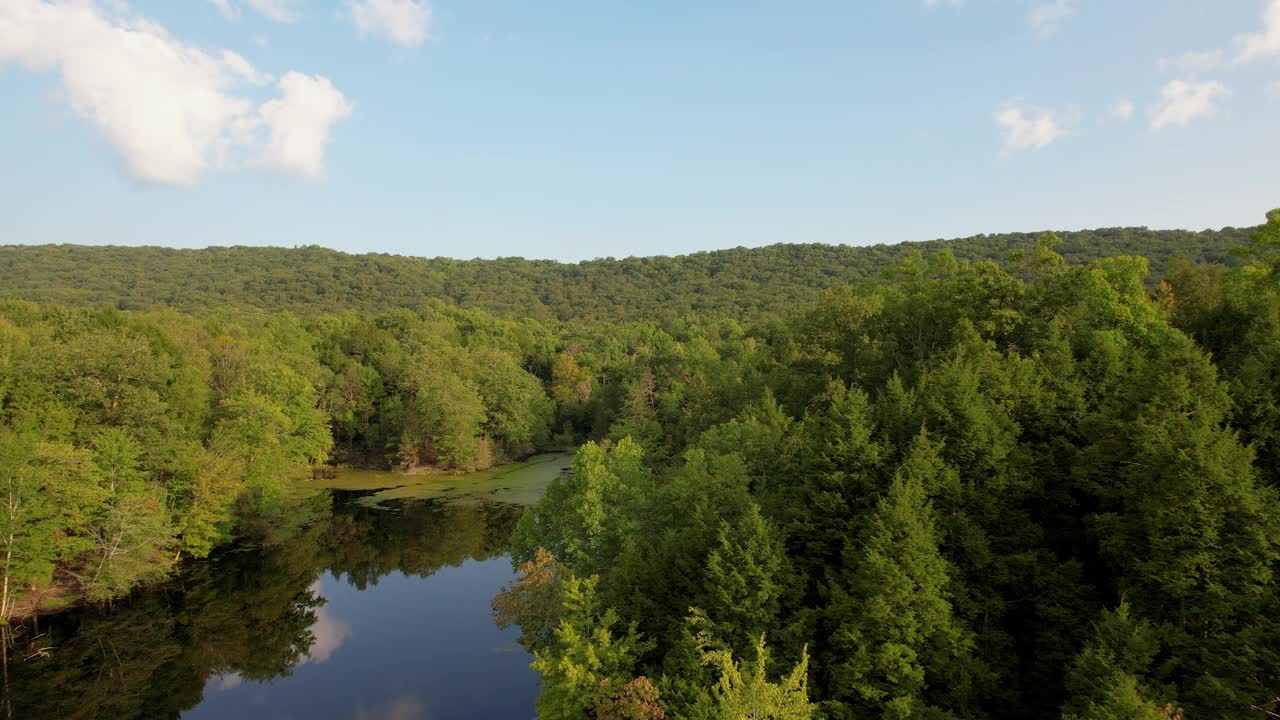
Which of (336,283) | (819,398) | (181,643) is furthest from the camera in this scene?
(336,283)

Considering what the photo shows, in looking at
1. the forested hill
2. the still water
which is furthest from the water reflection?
the forested hill

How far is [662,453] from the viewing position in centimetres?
4947

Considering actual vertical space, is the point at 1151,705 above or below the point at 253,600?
above

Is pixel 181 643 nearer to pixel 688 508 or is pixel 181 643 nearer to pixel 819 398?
pixel 688 508

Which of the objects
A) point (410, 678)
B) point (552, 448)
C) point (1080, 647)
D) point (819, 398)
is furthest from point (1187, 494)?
point (552, 448)

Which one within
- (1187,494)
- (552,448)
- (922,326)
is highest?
(922,326)

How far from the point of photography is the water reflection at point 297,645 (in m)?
27.0

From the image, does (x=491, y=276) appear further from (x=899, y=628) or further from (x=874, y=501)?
(x=899, y=628)

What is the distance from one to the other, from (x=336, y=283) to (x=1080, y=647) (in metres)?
157

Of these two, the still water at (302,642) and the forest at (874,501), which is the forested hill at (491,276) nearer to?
the forest at (874,501)

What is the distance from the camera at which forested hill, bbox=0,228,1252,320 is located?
11681cm

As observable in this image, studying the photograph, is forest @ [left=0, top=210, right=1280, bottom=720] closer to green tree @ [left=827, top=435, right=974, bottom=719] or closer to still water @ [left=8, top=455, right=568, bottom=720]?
green tree @ [left=827, top=435, right=974, bottom=719]

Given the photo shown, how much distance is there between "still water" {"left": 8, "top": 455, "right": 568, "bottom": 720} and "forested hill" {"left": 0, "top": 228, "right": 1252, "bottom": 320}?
84.4 meters

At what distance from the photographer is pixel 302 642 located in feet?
108
